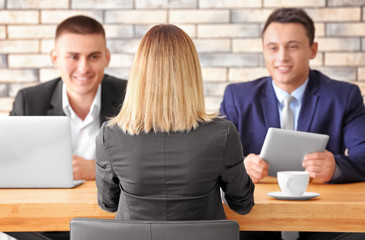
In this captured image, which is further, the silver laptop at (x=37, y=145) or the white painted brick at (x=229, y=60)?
the white painted brick at (x=229, y=60)

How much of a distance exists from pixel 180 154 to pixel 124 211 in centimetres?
24

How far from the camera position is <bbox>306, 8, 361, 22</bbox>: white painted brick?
10.00 ft

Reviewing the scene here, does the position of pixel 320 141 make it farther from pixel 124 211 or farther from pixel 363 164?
pixel 124 211

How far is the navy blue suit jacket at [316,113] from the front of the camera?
2244 mm

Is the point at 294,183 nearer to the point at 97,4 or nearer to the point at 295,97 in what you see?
the point at 295,97

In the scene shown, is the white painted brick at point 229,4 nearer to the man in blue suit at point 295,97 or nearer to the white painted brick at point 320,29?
the white painted brick at point 320,29

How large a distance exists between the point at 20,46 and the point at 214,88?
4.17 ft

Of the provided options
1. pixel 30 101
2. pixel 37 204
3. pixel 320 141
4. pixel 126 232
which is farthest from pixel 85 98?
pixel 126 232

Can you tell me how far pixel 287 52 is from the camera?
235cm

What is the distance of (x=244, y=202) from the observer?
1.36 m

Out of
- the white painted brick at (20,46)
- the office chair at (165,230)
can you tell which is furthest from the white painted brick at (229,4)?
the office chair at (165,230)

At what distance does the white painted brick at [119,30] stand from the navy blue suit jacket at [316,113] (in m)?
1.04

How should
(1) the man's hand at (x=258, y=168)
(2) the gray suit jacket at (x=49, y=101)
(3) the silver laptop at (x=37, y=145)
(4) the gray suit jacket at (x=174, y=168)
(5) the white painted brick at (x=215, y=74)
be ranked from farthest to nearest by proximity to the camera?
(5) the white painted brick at (x=215, y=74)
(2) the gray suit jacket at (x=49, y=101)
(1) the man's hand at (x=258, y=168)
(3) the silver laptop at (x=37, y=145)
(4) the gray suit jacket at (x=174, y=168)

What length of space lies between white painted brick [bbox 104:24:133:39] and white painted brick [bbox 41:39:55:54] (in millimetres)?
366
